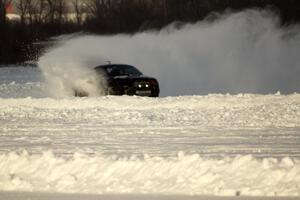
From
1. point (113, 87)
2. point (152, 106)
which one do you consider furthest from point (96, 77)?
point (152, 106)

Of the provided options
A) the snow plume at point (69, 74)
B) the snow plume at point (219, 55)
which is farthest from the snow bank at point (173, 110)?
the snow plume at point (219, 55)

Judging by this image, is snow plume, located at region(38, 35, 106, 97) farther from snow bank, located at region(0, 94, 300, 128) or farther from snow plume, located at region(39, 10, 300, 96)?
snow bank, located at region(0, 94, 300, 128)

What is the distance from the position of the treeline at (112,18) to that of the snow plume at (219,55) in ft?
11.5

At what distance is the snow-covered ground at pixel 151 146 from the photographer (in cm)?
780

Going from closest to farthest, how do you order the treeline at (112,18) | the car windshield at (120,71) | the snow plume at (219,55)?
1. the car windshield at (120,71)
2. the snow plume at (219,55)
3. the treeline at (112,18)

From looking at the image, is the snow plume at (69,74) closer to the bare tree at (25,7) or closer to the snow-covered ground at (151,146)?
the snow-covered ground at (151,146)

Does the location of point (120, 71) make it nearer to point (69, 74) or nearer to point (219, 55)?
point (69, 74)

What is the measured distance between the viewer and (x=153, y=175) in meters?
8.23

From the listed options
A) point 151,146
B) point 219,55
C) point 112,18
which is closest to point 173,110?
point 151,146

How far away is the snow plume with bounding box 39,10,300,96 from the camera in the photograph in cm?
3284

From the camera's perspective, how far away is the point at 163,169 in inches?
328

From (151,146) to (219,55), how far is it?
24.6 m

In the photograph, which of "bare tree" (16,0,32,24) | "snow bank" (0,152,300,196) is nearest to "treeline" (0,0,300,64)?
"bare tree" (16,0,32,24)

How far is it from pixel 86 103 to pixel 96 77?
3.75 meters
